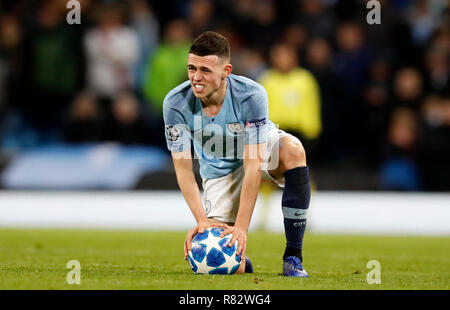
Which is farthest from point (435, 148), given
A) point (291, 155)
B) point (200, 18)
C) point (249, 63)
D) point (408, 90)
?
point (291, 155)

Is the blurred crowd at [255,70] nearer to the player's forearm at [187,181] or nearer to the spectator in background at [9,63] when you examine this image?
the spectator in background at [9,63]

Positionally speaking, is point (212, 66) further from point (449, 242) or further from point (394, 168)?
point (394, 168)

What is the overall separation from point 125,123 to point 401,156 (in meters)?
3.99

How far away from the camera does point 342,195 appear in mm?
12336

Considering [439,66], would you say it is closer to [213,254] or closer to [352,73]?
[352,73]

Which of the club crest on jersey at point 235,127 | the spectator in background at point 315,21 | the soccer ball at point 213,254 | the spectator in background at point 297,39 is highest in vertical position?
the spectator in background at point 315,21

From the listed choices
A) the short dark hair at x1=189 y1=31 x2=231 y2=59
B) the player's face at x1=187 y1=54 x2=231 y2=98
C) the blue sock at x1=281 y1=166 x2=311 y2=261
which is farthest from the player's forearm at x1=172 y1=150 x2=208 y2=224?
the short dark hair at x1=189 y1=31 x2=231 y2=59

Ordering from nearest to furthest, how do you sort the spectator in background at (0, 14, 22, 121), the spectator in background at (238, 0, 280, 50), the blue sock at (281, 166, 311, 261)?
1. the blue sock at (281, 166, 311, 261)
2. the spectator in background at (238, 0, 280, 50)
3. the spectator in background at (0, 14, 22, 121)

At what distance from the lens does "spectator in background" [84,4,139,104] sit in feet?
43.1

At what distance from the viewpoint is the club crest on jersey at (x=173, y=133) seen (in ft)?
20.4
